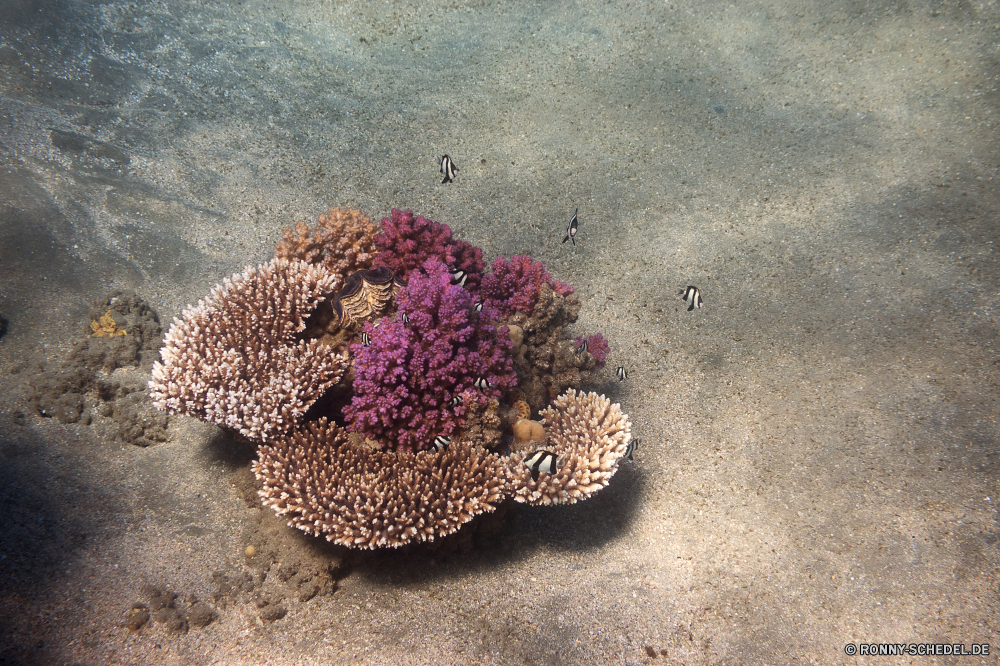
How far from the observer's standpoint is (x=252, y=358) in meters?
3.91

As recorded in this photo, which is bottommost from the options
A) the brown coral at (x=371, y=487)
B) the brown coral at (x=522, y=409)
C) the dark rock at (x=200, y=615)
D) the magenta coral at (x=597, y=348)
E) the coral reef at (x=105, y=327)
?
the dark rock at (x=200, y=615)

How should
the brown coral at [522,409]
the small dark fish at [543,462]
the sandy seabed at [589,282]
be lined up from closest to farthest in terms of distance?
the small dark fish at [543,462] → the sandy seabed at [589,282] → the brown coral at [522,409]

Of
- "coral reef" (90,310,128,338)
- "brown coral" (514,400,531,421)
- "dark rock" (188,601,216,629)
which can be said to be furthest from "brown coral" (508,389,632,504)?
"coral reef" (90,310,128,338)

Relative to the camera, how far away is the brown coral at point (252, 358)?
145 inches

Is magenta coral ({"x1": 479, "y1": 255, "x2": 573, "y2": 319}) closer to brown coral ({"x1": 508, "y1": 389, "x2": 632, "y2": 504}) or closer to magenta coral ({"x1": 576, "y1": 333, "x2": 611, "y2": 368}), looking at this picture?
magenta coral ({"x1": 576, "y1": 333, "x2": 611, "y2": 368})

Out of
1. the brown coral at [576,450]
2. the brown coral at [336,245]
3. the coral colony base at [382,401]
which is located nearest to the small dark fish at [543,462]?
the coral colony base at [382,401]

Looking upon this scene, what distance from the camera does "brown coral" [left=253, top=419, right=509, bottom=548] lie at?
3367mm

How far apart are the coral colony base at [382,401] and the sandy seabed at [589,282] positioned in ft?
2.29

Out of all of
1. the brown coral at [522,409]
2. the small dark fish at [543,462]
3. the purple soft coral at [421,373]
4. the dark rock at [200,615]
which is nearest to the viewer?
the dark rock at [200,615]

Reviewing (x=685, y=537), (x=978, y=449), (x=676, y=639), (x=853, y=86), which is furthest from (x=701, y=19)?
(x=676, y=639)

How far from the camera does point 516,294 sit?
4.84m

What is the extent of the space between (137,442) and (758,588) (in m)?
5.71

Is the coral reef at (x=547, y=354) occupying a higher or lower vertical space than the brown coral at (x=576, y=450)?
higher

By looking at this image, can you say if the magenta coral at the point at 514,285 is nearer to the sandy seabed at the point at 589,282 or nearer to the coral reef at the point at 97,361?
the sandy seabed at the point at 589,282
